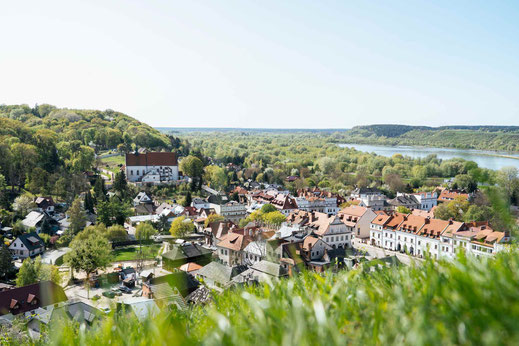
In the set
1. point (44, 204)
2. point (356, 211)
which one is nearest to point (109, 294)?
point (356, 211)

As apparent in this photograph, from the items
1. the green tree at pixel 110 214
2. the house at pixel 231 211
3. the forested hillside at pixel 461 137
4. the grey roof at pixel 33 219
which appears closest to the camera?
the grey roof at pixel 33 219

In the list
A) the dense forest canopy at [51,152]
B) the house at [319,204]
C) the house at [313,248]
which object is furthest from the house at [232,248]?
the dense forest canopy at [51,152]

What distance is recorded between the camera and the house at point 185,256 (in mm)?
29328

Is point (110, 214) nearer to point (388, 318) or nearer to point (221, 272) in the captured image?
point (221, 272)

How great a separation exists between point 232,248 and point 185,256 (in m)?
3.58

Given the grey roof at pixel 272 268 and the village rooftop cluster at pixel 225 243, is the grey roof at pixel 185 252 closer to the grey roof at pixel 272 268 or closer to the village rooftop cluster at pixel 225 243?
the village rooftop cluster at pixel 225 243

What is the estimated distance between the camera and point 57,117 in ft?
345

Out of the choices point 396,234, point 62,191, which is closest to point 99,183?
point 62,191

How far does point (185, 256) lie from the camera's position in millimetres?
29703

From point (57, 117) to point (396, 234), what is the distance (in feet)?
319

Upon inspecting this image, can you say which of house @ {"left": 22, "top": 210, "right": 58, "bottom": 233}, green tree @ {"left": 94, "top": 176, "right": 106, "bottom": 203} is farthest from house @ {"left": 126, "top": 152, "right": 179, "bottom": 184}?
house @ {"left": 22, "top": 210, "right": 58, "bottom": 233}

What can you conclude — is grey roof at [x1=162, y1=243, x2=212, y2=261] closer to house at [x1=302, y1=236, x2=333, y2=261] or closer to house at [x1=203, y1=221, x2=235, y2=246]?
house at [x1=203, y1=221, x2=235, y2=246]

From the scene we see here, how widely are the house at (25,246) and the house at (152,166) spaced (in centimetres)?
3179

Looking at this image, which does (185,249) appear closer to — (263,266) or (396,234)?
(263,266)
